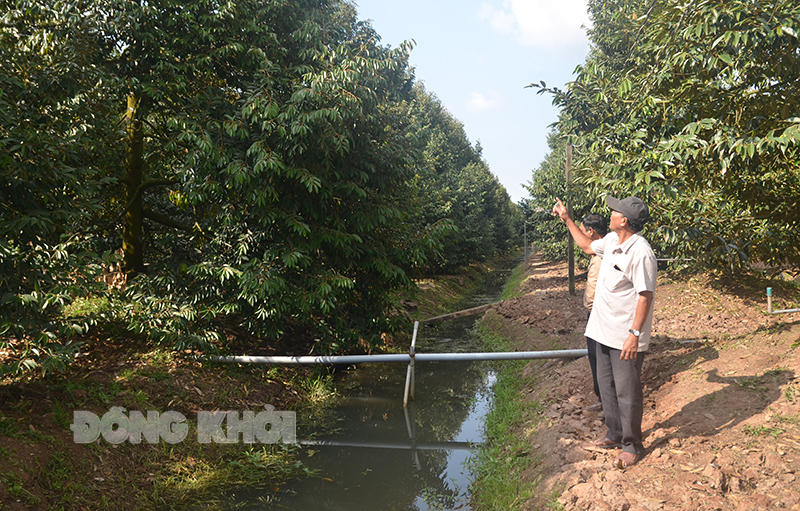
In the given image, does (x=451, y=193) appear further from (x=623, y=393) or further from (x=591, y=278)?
(x=623, y=393)

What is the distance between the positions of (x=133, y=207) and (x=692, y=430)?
10.1 metres

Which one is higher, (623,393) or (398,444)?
(623,393)

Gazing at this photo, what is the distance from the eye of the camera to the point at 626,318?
4184 millimetres

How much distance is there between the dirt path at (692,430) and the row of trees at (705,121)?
1.71 metres

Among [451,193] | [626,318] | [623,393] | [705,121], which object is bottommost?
[623,393]

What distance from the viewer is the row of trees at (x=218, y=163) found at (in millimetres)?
5883

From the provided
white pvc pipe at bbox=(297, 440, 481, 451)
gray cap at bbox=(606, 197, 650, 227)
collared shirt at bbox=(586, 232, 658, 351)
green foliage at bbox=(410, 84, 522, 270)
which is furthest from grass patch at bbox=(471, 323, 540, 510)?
green foliage at bbox=(410, 84, 522, 270)

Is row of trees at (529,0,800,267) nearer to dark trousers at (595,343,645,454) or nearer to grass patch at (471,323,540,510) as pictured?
dark trousers at (595,343,645,454)

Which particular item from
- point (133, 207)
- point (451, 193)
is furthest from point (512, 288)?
point (133, 207)

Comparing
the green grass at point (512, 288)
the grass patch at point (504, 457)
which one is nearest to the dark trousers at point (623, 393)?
the grass patch at point (504, 457)

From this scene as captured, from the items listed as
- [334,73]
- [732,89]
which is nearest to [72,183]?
[334,73]

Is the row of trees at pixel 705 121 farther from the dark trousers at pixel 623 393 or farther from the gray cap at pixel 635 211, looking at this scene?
the dark trousers at pixel 623 393

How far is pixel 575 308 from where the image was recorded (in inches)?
504

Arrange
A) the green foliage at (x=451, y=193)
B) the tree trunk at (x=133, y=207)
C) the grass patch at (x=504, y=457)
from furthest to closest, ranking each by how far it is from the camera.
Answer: the green foliage at (x=451, y=193), the tree trunk at (x=133, y=207), the grass patch at (x=504, y=457)
